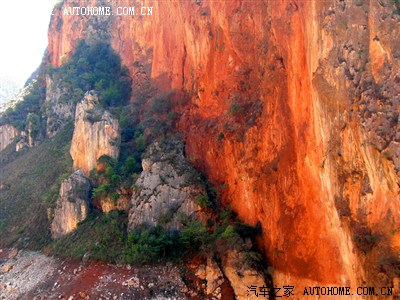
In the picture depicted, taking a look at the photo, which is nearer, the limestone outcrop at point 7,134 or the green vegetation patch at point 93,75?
the green vegetation patch at point 93,75

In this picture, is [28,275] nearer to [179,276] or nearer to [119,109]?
[179,276]

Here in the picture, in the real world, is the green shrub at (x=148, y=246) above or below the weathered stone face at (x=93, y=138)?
below

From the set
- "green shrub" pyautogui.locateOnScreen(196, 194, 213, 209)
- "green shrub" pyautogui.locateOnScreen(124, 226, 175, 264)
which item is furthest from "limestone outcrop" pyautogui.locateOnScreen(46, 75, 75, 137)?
"green shrub" pyautogui.locateOnScreen(196, 194, 213, 209)

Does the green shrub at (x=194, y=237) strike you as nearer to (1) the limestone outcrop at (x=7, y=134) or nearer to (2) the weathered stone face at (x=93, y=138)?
(2) the weathered stone face at (x=93, y=138)

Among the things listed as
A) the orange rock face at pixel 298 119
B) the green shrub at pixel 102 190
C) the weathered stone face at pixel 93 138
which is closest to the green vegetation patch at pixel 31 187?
the weathered stone face at pixel 93 138

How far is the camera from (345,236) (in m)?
13.7

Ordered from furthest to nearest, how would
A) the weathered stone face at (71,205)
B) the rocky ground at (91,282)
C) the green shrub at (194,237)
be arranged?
the weathered stone face at (71,205) → the green shrub at (194,237) → the rocky ground at (91,282)

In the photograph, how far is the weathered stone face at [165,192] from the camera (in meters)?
20.3

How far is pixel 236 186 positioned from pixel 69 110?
19854 millimetres

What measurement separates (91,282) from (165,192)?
539 cm

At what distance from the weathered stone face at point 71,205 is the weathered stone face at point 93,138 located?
121cm

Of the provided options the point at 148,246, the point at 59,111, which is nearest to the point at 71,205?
the point at 148,246

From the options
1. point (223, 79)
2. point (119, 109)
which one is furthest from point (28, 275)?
point (223, 79)

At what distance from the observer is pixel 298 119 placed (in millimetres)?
16156
